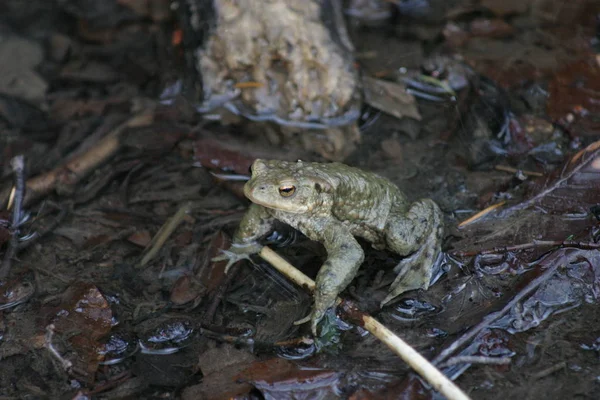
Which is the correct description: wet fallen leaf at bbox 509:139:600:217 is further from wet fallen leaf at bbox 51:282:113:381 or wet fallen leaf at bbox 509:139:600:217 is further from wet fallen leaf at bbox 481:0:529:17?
wet fallen leaf at bbox 51:282:113:381

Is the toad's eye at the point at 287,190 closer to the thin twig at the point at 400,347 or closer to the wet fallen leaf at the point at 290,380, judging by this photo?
the thin twig at the point at 400,347

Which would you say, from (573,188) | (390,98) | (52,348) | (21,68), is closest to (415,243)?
(573,188)

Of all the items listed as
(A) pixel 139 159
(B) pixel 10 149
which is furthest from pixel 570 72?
(B) pixel 10 149

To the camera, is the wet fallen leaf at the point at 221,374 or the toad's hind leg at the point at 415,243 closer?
the wet fallen leaf at the point at 221,374

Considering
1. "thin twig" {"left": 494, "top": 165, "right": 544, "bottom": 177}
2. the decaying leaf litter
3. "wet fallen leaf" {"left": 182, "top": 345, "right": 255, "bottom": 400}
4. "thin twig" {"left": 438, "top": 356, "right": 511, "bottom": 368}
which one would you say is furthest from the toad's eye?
"thin twig" {"left": 494, "top": 165, "right": 544, "bottom": 177}

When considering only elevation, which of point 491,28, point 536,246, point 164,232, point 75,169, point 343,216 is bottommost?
point 164,232

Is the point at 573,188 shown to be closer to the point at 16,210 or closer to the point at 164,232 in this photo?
the point at 164,232

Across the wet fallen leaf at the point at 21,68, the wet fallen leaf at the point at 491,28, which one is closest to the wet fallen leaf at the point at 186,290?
the wet fallen leaf at the point at 21,68
